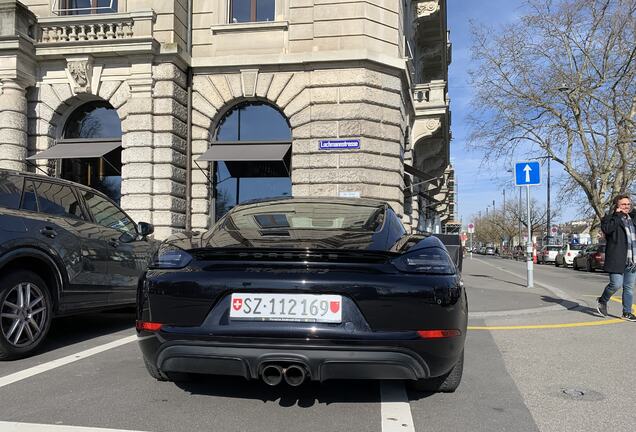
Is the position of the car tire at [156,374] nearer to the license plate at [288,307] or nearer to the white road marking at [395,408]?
the license plate at [288,307]

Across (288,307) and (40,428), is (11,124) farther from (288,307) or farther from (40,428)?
(288,307)

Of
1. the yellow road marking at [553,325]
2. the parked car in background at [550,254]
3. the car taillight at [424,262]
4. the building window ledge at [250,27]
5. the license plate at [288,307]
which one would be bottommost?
the parked car in background at [550,254]

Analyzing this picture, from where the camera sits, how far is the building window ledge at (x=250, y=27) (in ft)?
45.0

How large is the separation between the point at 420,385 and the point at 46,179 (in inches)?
162

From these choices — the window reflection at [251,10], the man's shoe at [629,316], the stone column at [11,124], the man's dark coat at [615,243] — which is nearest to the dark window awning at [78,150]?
the stone column at [11,124]

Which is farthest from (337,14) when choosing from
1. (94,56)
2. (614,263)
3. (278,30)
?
(614,263)

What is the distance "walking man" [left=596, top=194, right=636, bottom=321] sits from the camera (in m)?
6.94

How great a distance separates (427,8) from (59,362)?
2027cm

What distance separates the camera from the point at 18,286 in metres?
4.25

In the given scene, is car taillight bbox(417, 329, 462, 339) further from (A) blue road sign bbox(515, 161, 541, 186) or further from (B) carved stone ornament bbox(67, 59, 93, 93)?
(B) carved stone ornament bbox(67, 59, 93, 93)

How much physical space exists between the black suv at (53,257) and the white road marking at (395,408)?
3115 millimetres

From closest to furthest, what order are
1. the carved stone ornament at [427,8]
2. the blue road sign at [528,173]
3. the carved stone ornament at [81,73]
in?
the blue road sign at [528,173], the carved stone ornament at [81,73], the carved stone ornament at [427,8]

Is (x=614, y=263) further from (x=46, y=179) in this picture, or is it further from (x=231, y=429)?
(x=46, y=179)

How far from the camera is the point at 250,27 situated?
13852mm
